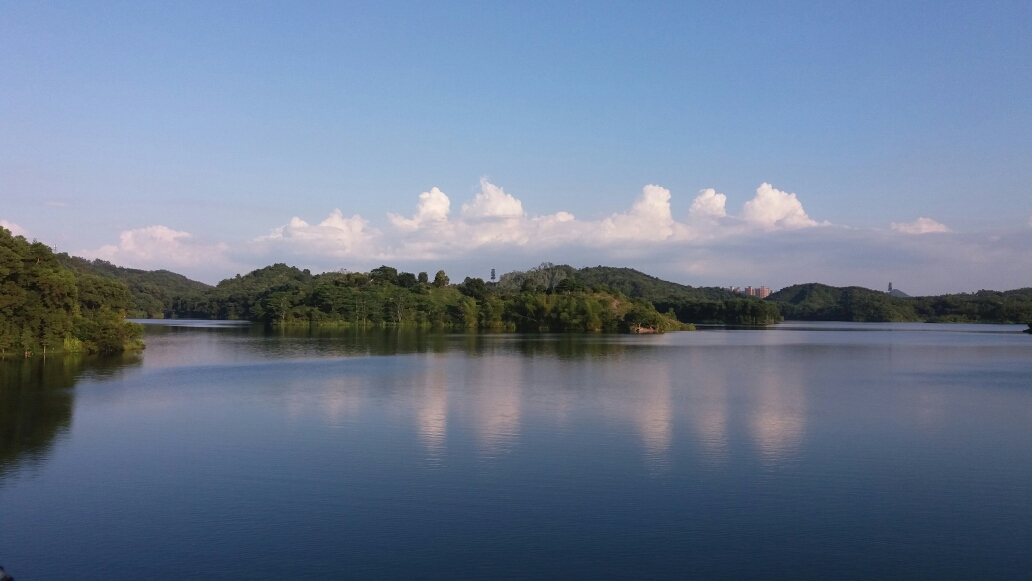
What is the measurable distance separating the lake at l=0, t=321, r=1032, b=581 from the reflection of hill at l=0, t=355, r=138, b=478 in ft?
0.41

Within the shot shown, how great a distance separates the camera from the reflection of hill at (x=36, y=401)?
14539 millimetres

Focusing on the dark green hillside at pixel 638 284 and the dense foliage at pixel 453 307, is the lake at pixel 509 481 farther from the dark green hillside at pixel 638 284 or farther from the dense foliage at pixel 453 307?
the dark green hillside at pixel 638 284

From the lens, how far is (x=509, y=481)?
40.3 ft

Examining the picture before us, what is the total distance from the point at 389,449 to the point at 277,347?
116 feet

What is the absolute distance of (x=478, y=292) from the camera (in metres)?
112

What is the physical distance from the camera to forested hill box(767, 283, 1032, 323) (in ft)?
451

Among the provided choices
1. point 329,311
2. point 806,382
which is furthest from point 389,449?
point 329,311

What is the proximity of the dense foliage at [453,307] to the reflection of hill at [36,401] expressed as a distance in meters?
63.1

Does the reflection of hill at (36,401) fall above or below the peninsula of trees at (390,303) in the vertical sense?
below

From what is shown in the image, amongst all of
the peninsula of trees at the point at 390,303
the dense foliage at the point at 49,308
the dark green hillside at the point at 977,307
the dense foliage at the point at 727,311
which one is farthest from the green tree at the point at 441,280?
the dark green hillside at the point at 977,307

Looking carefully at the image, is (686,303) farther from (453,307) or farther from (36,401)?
(36,401)

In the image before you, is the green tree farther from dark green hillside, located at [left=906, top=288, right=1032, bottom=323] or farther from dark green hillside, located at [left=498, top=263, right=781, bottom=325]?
dark green hillside, located at [left=906, top=288, right=1032, bottom=323]

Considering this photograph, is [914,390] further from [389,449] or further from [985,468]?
[389,449]

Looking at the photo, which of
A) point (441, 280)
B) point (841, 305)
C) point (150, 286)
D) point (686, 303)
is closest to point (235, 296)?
point (150, 286)
